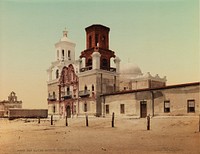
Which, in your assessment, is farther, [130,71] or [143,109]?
[130,71]

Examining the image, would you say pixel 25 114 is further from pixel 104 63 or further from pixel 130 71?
pixel 130 71

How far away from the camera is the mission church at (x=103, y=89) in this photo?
15586 millimetres

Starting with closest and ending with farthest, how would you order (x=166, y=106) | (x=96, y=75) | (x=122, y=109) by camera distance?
(x=166, y=106), (x=122, y=109), (x=96, y=75)

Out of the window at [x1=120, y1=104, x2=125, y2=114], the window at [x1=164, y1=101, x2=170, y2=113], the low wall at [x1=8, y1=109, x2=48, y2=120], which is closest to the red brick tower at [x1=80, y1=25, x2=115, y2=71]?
the window at [x1=120, y1=104, x2=125, y2=114]

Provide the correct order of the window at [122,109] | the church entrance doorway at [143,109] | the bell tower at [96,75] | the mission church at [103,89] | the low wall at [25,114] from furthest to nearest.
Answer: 1. the low wall at [25,114]
2. the bell tower at [96,75]
3. the window at [122,109]
4. the church entrance doorway at [143,109]
5. the mission church at [103,89]

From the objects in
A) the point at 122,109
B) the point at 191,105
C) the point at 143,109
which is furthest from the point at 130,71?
the point at 191,105

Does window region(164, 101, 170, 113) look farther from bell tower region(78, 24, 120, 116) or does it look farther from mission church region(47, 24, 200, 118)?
bell tower region(78, 24, 120, 116)

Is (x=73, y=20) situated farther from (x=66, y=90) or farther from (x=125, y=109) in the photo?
(x=66, y=90)

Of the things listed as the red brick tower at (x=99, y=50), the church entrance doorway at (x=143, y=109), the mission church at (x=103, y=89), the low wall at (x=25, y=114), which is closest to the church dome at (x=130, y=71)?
the mission church at (x=103, y=89)

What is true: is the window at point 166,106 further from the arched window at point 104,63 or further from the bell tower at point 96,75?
the arched window at point 104,63

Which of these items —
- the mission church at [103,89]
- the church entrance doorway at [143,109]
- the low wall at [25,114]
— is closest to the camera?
the mission church at [103,89]

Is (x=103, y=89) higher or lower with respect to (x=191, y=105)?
higher

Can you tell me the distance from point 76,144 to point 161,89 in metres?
8.63

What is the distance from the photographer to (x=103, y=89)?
22.0m
